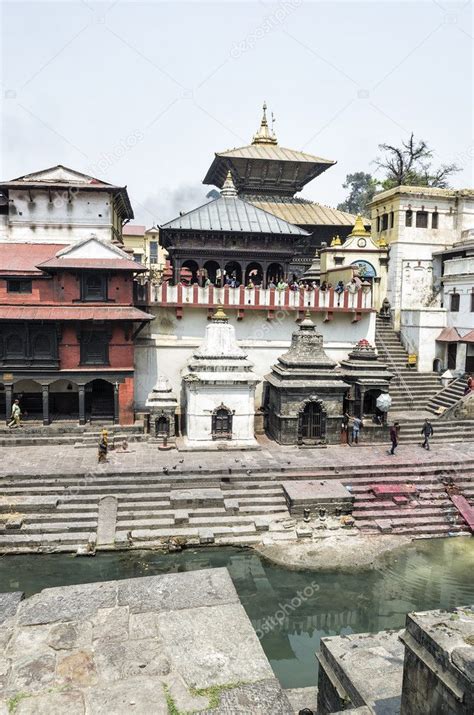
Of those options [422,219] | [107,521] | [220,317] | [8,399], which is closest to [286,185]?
Result: [422,219]

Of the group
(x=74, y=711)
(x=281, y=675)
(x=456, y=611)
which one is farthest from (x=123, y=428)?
(x=456, y=611)

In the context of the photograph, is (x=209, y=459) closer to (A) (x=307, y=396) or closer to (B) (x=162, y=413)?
(B) (x=162, y=413)

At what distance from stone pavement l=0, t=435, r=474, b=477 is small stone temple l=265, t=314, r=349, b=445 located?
2.24 ft

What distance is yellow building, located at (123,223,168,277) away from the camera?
1992 inches

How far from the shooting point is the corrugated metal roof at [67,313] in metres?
18.7

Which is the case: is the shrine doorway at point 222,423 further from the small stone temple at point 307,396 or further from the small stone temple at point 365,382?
the small stone temple at point 365,382

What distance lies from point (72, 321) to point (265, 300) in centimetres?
777

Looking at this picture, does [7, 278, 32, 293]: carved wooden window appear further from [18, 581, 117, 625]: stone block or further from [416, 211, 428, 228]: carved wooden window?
[416, 211, 428, 228]: carved wooden window

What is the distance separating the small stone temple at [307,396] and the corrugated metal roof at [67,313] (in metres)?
5.51

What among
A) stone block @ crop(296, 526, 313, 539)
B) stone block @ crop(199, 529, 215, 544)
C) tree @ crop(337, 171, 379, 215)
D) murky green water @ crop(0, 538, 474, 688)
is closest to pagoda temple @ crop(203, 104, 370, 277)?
stone block @ crop(296, 526, 313, 539)

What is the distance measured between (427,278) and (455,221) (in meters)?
3.68

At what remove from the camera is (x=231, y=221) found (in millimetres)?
23516

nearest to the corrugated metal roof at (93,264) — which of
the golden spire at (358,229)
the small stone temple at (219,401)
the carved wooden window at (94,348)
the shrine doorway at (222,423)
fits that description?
the carved wooden window at (94,348)

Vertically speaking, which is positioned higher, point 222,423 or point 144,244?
point 144,244
